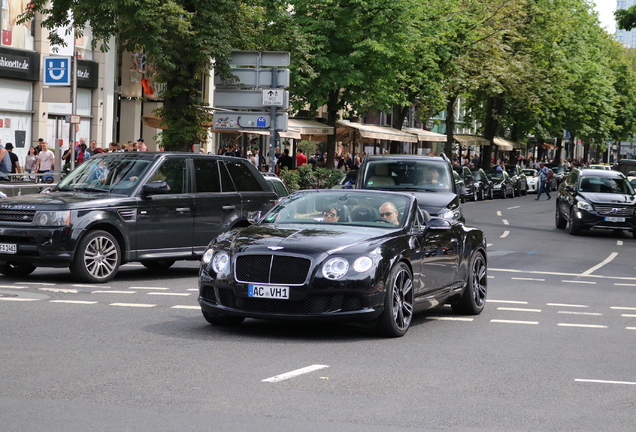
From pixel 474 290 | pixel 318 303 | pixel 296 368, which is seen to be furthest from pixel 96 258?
pixel 296 368

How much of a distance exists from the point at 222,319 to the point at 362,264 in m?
1.56

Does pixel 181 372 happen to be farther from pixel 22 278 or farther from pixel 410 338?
pixel 22 278

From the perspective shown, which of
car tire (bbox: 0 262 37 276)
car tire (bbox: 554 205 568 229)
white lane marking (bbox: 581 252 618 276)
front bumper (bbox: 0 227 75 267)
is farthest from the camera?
car tire (bbox: 554 205 568 229)

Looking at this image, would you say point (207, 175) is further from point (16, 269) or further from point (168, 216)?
point (16, 269)

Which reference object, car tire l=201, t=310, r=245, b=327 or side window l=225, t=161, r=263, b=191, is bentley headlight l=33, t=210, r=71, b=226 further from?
car tire l=201, t=310, r=245, b=327

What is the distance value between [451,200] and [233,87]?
789 cm

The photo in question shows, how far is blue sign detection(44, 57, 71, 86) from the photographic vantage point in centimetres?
2261

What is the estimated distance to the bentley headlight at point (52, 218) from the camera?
1426 centimetres

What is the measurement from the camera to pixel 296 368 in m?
8.46

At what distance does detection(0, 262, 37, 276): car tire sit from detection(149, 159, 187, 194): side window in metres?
2.08

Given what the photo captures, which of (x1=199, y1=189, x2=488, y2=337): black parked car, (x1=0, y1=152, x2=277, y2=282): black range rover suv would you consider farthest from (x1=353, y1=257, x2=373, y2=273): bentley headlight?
(x1=0, y1=152, x2=277, y2=282): black range rover suv

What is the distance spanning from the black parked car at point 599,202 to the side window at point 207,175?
1571 cm

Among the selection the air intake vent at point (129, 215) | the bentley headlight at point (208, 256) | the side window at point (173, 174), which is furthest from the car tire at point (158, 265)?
the bentley headlight at point (208, 256)

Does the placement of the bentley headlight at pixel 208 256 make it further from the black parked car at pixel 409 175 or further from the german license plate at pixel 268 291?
the black parked car at pixel 409 175
